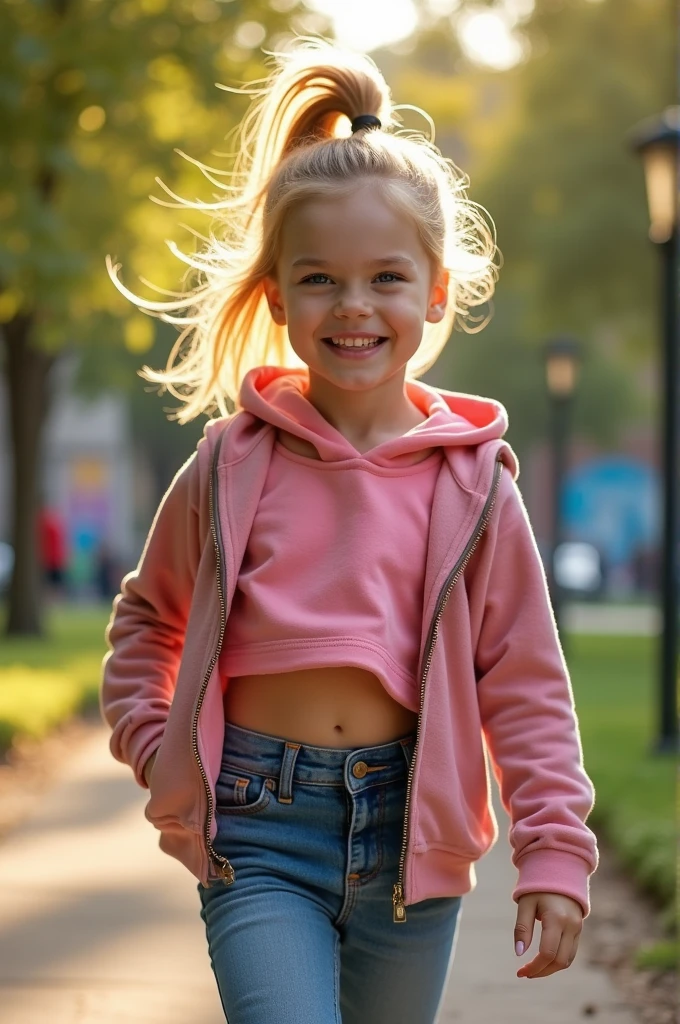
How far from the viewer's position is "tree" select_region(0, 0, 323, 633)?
1077 cm

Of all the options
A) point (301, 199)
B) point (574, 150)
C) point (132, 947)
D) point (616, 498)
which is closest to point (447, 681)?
point (301, 199)

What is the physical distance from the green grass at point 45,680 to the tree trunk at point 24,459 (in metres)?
0.34

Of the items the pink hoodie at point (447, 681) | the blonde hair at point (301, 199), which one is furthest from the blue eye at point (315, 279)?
the pink hoodie at point (447, 681)

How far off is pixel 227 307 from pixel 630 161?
1689 cm

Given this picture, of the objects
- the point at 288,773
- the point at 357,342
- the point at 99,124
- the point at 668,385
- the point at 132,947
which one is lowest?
the point at 132,947

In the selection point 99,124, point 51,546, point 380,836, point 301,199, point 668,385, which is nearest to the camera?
point 380,836

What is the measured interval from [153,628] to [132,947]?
2.31 metres

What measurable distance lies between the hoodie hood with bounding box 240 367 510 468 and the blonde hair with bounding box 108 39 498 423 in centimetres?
9

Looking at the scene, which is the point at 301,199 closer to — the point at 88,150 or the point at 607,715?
the point at 607,715

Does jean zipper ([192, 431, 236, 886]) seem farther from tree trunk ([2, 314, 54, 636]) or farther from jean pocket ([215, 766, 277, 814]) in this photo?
tree trunk ([2, 314, 54, 636])

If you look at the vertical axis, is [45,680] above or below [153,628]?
below

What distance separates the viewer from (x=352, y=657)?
8.10 ft

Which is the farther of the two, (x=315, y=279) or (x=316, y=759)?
(x=315, y=279)

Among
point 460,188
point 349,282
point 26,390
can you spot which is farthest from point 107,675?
point 26,390
